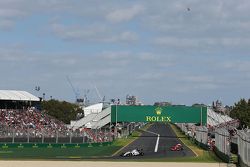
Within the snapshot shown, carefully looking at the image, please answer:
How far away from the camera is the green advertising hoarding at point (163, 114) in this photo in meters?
94.3

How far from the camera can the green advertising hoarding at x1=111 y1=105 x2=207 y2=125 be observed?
94312 millimetres

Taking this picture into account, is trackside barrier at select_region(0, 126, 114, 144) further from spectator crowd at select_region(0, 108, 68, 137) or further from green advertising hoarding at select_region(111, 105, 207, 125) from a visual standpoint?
green advertising hoarding at select_region(111, 105, 207, 125)

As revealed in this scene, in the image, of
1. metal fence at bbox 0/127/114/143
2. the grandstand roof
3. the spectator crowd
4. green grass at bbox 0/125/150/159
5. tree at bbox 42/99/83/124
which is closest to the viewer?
green grass at bbox 0/125/150/159

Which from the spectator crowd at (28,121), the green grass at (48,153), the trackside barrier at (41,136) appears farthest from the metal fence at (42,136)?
the spectator crowd at (28,121)

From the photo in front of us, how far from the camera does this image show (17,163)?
121ft

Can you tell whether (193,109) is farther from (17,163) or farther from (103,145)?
(17,163)

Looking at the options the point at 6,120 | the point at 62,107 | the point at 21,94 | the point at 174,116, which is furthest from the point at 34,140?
the point at 62,107

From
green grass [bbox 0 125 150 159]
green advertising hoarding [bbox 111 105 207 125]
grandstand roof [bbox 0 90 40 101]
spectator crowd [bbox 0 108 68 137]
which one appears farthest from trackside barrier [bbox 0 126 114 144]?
grandstand roof [bbox 0 90 40 101]

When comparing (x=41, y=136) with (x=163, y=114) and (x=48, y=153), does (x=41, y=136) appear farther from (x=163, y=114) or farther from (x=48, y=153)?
(x=163, y=114)

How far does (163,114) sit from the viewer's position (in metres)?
95.6

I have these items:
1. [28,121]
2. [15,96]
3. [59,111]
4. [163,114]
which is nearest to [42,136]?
[28,121]

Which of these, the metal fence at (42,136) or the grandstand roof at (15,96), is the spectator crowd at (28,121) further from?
the grandstand roof at (15,96)

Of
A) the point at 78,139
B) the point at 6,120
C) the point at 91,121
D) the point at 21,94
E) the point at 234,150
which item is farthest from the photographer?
the point at 21,94

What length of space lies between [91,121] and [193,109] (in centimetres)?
1839
